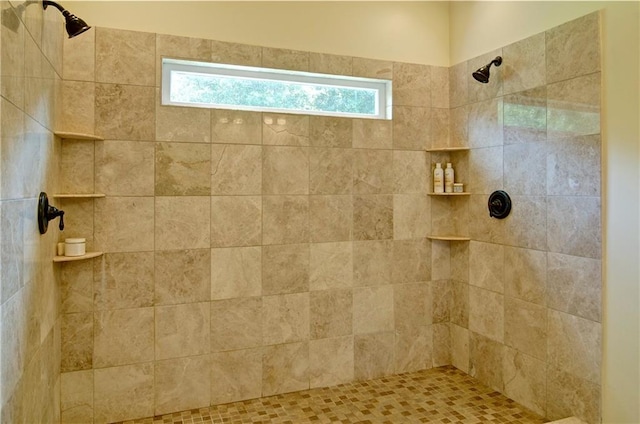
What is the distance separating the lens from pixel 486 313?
2525 millimetres

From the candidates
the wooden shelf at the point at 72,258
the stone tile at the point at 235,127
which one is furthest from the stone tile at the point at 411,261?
the wooden shelf at the point at 72,258

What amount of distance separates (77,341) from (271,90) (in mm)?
1708

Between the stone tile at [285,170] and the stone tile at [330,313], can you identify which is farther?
the stone tile at [330,313]

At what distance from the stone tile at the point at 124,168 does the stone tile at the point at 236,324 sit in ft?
2.46

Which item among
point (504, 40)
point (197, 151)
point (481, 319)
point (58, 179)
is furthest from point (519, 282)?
point (58, 179)

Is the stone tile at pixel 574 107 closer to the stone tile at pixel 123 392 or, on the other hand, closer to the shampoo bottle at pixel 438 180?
the shampoo bottle at pixel 438 180

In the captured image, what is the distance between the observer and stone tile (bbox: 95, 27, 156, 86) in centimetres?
212

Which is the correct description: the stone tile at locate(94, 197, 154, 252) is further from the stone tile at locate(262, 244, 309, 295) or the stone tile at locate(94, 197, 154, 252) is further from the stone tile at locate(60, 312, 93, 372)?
the stone tile at locate(262, 244, 309, 295)

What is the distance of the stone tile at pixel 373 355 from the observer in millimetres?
2596

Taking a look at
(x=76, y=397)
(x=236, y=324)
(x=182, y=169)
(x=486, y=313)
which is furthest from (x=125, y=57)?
(x=486, y=313)

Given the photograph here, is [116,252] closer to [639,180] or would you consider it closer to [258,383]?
[258,383]

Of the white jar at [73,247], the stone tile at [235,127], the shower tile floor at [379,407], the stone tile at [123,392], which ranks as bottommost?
the shower tile floor at [379,407]

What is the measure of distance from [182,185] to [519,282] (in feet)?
6.32

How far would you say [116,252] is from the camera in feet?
7.06
